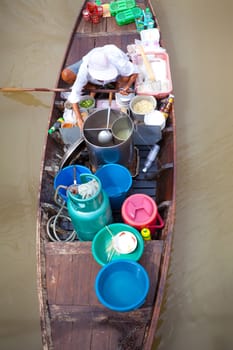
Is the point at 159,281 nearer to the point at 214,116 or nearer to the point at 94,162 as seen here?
the point at 94,162

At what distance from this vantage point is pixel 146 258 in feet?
8.94

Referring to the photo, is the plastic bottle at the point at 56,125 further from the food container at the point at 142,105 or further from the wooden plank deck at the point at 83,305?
the wooden plank deck at the point at 83,305

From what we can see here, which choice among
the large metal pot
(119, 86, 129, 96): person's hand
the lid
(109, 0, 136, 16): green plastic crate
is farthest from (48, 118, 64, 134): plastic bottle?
(109, 0, 136, 16): green plastic crate

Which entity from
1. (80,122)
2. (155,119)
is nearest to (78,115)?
(80,122)

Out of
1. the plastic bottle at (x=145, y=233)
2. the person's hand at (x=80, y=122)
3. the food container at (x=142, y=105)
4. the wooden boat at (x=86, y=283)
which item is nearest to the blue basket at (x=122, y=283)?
the wooden boat at (x=86, y=283)

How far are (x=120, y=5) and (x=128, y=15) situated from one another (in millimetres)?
268

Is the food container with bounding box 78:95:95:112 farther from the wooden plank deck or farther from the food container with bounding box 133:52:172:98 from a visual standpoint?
the wooden plank deck

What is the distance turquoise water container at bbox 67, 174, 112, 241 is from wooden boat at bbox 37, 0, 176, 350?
201mm

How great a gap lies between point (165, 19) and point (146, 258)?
4770mm

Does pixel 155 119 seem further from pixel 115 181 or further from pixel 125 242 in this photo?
pixel 125 242

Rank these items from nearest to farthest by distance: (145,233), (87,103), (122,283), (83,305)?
(122,283)
(83,305)
(145,233)
(87,103)

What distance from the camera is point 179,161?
4328 millimetres

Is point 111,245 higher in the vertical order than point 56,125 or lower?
lower

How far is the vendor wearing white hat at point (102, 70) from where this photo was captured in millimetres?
3320
